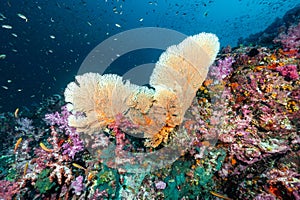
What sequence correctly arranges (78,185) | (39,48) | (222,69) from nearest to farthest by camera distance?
(78,185)
(222,69)
(39,48)

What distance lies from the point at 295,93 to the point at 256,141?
1050mm

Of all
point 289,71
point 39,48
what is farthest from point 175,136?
point 39,48

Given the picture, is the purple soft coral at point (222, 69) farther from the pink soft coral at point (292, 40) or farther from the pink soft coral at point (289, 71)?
the pink soft coral at point (292, 40)

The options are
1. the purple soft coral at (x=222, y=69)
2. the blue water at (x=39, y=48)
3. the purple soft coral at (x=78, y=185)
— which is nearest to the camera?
the purple soft coral at (x=78, y=185)

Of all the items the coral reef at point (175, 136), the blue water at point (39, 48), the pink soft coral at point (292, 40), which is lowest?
the coral reef at point (175, 136)

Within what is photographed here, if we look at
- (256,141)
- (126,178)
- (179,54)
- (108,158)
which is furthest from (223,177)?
(179,54)

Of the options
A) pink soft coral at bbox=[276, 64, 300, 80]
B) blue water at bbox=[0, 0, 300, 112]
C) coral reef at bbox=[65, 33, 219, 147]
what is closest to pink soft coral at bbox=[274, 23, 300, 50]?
pink soft coral at bbox=[276, 64, 300, 80]

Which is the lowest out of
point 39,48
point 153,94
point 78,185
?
point 78,185

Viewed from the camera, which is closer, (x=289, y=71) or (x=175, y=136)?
(x=289, y=71)

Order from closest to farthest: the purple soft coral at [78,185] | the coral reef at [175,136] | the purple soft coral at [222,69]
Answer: the coral reef at [175,136]
the purple soft coral at [78,185]
the purple soft coral at [222,69]

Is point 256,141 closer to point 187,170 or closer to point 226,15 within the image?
point 187,170

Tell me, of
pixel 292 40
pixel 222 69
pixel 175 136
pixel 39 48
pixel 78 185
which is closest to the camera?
pixel 78 185

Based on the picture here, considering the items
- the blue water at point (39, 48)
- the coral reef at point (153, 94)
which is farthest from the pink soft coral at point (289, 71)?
the blue water at point (39, 48)

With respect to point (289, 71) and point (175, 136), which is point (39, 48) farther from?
point (289, 71)
